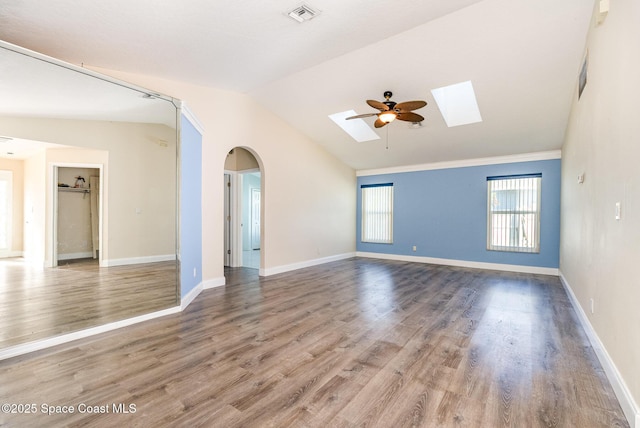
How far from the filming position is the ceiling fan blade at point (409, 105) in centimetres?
374

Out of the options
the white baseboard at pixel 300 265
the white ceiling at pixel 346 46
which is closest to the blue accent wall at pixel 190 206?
the white ceiling at pixel 346 46

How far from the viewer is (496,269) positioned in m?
6.29

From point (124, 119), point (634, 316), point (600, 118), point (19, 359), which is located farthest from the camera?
point (124, 119)

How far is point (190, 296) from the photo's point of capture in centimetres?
390

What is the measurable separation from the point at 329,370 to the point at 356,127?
5.15 m

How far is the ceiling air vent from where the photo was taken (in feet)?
9.01

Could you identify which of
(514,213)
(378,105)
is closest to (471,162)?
(514,213)

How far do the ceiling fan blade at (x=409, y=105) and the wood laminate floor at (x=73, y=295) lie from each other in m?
3.64

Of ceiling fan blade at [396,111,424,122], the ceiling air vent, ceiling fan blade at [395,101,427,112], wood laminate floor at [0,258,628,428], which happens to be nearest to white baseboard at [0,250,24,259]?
wood laminate floor at [0,258,628,428]

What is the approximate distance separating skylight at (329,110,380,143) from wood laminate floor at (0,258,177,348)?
160 inches

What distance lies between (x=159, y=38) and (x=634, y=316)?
455cm

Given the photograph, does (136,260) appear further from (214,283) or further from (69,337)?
(69,337)

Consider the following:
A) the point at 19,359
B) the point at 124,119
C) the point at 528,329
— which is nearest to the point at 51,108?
the point at 124,119

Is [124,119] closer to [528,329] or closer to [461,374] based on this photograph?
[461,374]
